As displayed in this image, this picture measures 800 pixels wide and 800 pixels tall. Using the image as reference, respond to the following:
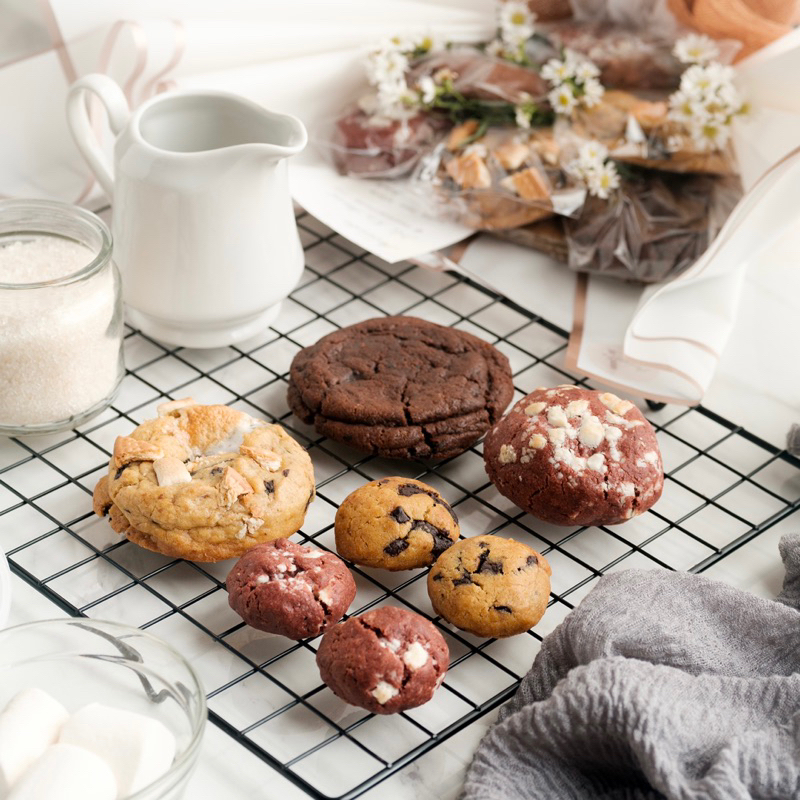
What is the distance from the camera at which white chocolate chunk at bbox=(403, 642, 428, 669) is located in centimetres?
88

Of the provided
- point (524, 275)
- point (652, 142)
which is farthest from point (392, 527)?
point (652, 142)

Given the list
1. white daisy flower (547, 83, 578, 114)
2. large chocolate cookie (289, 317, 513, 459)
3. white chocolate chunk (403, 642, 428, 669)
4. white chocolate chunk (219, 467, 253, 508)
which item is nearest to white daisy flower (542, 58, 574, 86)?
white daisy flower (547, 83, 578, 114)

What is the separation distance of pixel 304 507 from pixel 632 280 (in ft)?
2.09

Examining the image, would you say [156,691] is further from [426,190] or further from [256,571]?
[426,190]

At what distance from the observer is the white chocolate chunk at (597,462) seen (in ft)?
3.51


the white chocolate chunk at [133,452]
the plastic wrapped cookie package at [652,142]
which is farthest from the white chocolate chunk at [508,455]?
the plastic wrapped cookie package at [652,142]

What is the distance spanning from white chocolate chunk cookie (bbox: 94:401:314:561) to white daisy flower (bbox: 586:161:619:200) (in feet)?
1.89

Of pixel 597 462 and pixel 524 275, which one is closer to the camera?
pixel 597 462

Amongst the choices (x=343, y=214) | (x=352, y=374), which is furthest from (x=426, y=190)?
(x=352, y=374)

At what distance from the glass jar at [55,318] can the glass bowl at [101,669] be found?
33 centimetres

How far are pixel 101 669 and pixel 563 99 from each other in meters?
0.97

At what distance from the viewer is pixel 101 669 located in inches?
33.7

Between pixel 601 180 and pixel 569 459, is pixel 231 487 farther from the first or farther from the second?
pixel 601 180

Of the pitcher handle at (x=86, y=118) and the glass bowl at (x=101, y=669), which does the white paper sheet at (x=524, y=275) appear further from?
the glass bowl at (x=101, y=669)
